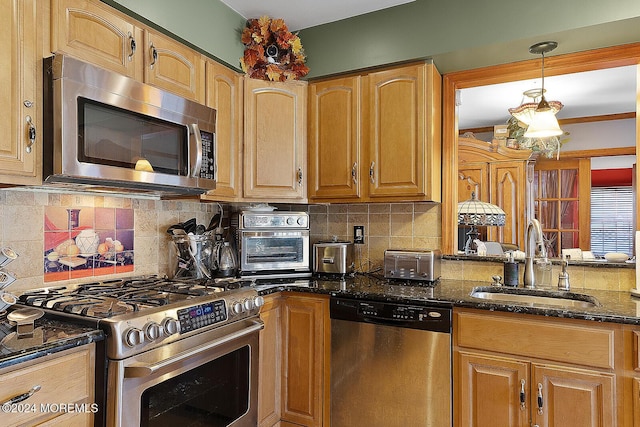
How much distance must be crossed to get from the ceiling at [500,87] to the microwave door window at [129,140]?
982 millimetres

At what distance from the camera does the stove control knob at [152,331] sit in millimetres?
1452

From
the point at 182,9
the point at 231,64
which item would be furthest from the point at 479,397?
the point at 182,9

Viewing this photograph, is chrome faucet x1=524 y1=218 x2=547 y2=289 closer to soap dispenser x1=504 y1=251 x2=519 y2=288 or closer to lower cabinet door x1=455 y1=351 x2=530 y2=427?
soap dispenser x1=504 y1=251 x2=519 y2=288

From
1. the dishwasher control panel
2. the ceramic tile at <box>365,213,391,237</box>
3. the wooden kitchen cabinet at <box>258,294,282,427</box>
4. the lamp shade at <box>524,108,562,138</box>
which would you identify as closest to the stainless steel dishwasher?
the dishwasher control panel

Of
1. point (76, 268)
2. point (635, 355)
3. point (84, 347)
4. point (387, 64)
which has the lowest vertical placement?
point (635, 355)

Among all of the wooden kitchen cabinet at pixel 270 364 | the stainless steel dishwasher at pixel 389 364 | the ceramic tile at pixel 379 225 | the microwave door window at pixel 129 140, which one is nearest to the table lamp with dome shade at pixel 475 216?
the ceramic tile at pixel 379 225

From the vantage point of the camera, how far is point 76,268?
1979 millimetres

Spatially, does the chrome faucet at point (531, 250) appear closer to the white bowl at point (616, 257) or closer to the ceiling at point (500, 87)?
the white bowl at point (616, 257)

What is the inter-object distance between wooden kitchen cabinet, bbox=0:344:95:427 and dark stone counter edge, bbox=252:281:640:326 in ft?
3.04

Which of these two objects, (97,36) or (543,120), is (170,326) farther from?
(543,120)

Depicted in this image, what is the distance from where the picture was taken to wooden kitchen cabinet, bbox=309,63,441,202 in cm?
231

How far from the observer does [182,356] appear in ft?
5.19

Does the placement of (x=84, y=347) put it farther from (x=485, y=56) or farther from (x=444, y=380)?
(x=485, y=56)

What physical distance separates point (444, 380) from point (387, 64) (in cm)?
173
